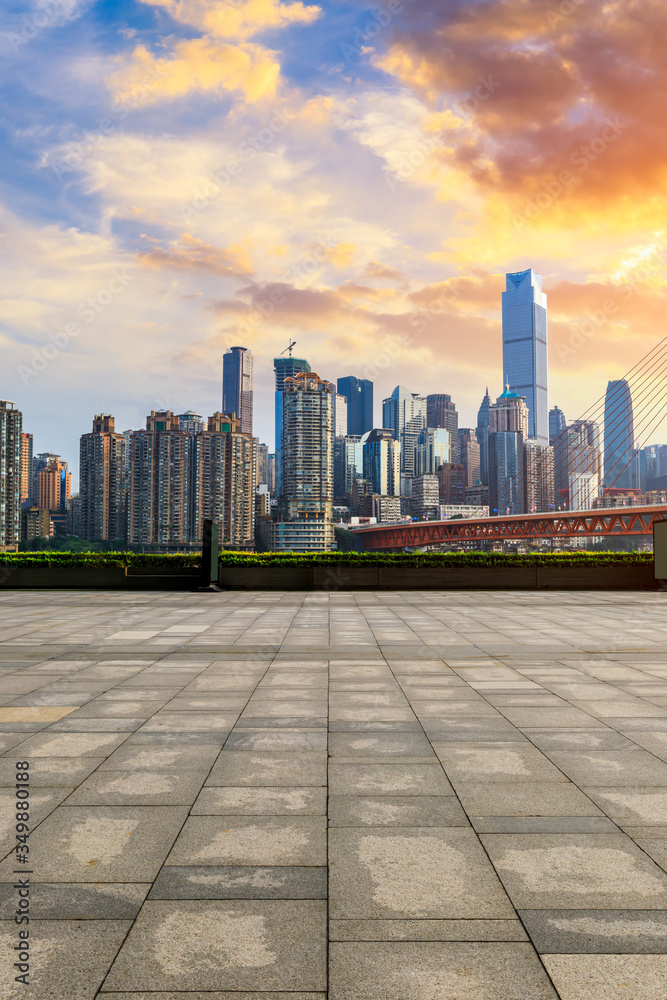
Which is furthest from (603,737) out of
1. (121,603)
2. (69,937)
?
(121,603)

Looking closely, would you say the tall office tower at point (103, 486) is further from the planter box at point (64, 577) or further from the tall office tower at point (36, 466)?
the planter box at point (64, 577)

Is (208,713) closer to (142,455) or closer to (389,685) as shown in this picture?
(389,685)

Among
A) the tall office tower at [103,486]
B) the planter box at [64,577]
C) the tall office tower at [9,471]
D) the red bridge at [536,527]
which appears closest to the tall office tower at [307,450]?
the tall office tower at [103,486]

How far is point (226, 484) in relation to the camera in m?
135

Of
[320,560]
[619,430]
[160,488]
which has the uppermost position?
[619,430]

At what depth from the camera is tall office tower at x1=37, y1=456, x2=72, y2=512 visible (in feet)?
548

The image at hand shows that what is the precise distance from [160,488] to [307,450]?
52718 millimetres

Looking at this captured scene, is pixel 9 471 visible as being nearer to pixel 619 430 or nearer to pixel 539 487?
pixel 619 430

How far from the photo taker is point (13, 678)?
8.48 meters

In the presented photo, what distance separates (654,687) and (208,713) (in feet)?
17.1

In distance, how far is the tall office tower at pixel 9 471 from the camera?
88125 mm

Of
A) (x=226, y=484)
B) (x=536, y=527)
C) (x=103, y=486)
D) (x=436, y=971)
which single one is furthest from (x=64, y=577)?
(x=226, y=484)

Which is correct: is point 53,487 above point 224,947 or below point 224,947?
above

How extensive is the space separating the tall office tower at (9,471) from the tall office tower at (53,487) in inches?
2669
